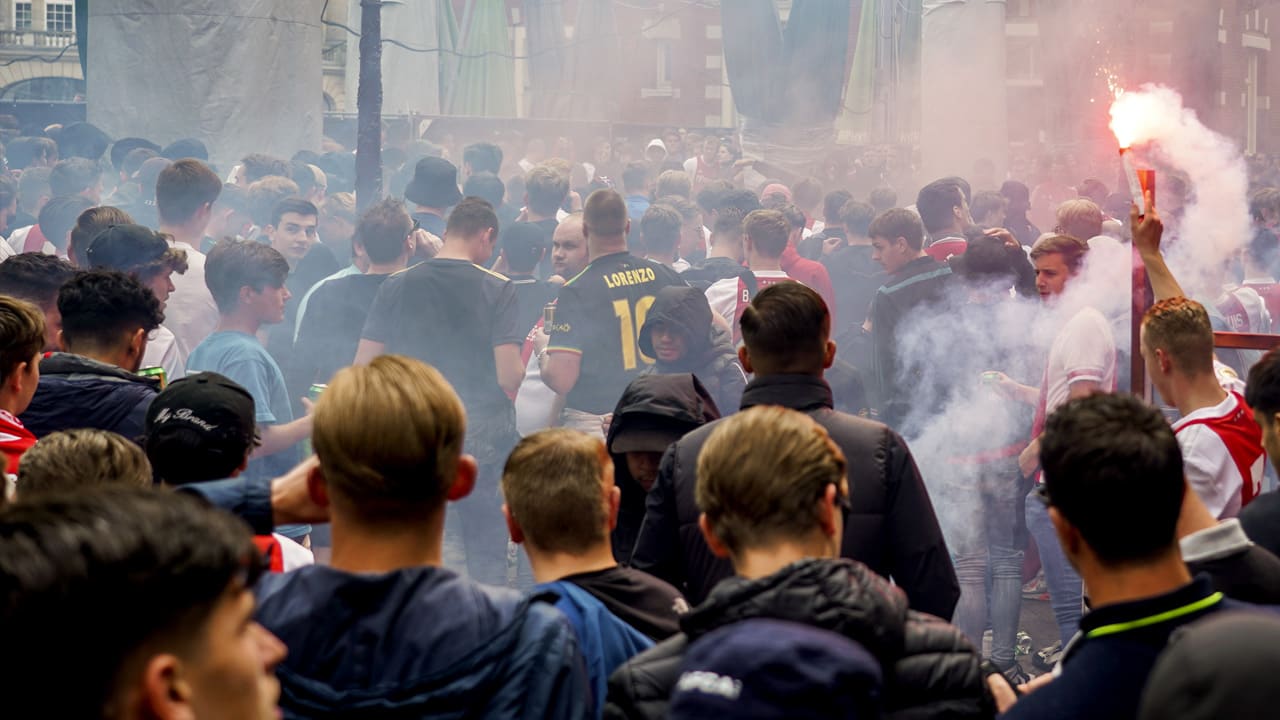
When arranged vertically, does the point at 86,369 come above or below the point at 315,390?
above

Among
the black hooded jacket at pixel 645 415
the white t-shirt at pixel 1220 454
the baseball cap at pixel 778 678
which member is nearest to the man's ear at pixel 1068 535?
the baseball cap at pixel 778 678

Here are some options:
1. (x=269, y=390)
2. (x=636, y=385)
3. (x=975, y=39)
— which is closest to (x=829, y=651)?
(x=636, y=385)

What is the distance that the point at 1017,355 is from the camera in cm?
566

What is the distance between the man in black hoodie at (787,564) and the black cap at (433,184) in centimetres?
560

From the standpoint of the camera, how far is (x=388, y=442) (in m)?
1.71

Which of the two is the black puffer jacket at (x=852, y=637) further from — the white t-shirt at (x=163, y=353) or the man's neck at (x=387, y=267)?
the man's neck at (x=387, y=267)

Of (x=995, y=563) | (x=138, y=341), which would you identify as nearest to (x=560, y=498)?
(x=138, y=341)

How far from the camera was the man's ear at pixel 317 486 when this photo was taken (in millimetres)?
1852

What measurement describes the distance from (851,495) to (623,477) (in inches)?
31.0

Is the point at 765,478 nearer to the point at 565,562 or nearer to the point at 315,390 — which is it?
the point at 565,562

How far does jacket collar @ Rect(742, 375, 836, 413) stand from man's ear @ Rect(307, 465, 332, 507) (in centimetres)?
113

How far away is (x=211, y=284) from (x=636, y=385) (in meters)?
2.31

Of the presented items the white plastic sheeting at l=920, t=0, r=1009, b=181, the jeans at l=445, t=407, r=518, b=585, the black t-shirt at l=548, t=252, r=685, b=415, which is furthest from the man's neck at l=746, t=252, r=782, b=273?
the white plastic sheeting at l=920, t=0, r=1009, b=181

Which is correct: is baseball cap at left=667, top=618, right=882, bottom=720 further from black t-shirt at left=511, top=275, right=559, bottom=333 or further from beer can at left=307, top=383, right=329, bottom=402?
black t-shirt at left=511, top=275, right=559, bottom=333
